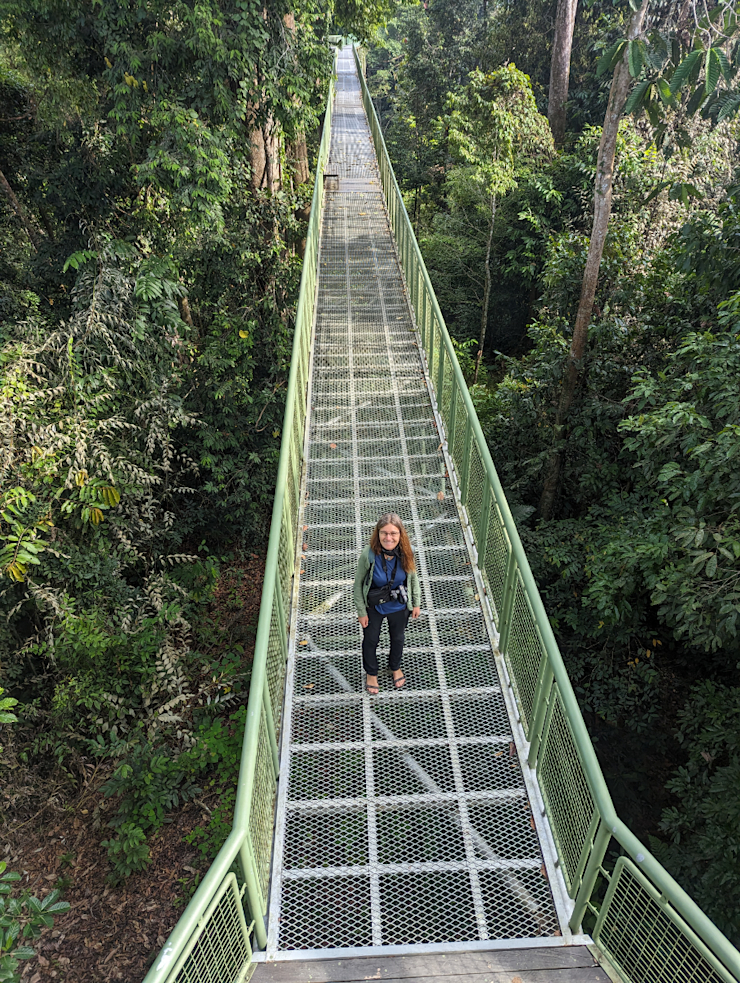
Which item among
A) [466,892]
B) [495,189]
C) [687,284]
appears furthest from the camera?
[495,189]

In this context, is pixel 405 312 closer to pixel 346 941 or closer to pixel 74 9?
pixel 74 9

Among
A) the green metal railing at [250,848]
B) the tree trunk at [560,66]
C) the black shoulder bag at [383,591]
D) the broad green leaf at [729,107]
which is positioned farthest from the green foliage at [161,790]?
the tree trunk at [560,66]

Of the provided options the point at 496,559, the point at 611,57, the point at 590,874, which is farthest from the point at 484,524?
the point at 611,57

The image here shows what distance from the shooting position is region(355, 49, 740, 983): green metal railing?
2.33m

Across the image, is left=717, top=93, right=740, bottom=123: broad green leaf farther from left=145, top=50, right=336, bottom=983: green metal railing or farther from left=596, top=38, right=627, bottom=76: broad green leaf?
left=145, top=50, right=336, bottom=983: green metal railing

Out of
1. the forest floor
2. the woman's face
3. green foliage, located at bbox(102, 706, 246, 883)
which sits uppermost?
the woman's face

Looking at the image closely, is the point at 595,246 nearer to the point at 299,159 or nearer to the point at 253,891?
the point at 253,891

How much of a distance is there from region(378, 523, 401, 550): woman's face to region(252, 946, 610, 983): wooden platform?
213cm

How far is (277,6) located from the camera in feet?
28.9


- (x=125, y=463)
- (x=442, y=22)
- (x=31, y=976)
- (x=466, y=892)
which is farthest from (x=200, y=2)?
(x=442, y=22)

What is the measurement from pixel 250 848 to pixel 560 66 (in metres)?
18.6

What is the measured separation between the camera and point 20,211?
10531mm

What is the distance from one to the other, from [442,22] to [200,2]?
21.6 metres

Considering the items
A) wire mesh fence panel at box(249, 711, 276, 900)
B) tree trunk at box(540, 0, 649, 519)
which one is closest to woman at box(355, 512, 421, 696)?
wire mesh fence panel at box(249, 711, 276, 900)
